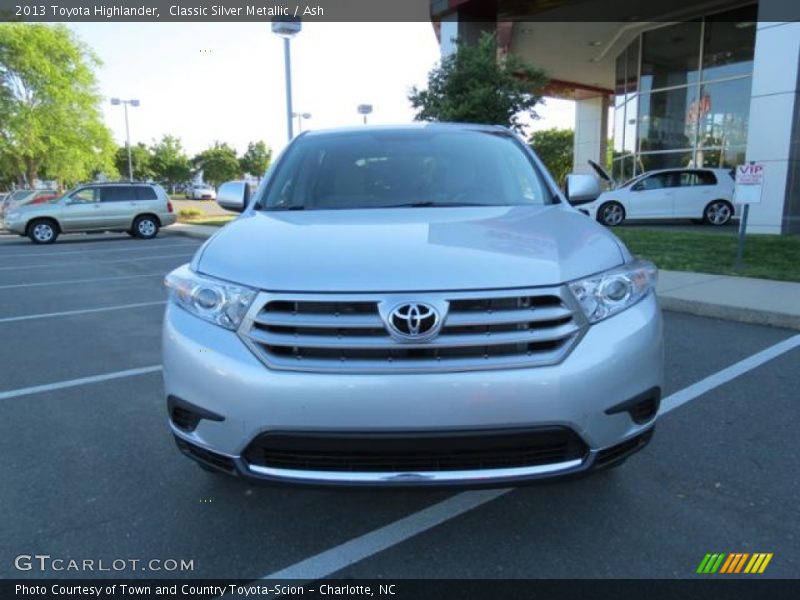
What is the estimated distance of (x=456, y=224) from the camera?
2.76m

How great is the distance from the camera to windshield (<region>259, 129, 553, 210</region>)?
3.41m

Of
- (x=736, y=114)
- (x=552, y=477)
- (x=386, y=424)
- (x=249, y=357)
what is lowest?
(x=552, y=477)

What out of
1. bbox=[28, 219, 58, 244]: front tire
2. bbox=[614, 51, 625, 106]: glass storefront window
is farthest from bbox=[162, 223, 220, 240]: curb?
bbox=[614, 51, 625, 106]: glass storefront window

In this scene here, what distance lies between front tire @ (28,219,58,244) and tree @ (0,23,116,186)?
2105 cm

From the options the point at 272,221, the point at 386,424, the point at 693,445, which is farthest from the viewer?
the point at 693,445

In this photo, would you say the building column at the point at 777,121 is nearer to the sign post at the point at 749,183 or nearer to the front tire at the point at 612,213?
the front tire at the point at 612,213

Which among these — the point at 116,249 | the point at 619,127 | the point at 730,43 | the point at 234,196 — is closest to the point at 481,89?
the point at 234,196

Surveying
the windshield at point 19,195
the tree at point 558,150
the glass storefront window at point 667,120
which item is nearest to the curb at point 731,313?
the glass storefront window at point 667,120

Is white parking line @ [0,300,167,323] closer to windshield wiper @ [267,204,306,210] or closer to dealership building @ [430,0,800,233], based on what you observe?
windshield wiper @ [267,204,306,210]

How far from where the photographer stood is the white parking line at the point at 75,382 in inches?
172

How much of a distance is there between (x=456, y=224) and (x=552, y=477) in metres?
1.17

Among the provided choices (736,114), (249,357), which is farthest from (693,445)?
(736,114)

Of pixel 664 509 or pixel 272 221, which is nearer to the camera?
pixel 664 509
